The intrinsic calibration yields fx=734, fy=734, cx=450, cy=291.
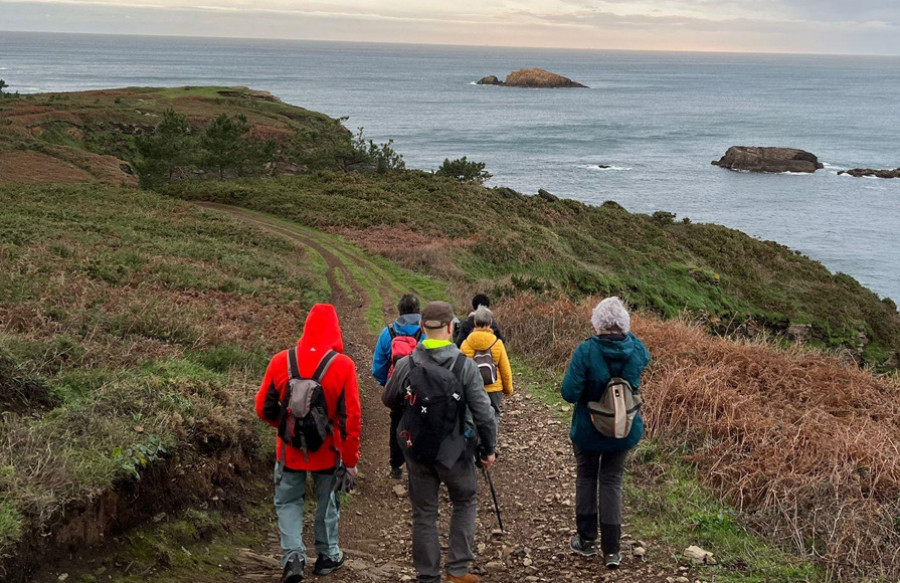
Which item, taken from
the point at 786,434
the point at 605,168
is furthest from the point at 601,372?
the point at 605,168

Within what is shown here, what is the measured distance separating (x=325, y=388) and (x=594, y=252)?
3338 cm

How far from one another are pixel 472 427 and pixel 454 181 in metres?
42.5

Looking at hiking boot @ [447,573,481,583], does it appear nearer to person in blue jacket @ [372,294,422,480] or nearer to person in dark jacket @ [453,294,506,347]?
person in blue jacket @ [372,294,422,480]

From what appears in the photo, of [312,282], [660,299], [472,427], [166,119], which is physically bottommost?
[660,299]

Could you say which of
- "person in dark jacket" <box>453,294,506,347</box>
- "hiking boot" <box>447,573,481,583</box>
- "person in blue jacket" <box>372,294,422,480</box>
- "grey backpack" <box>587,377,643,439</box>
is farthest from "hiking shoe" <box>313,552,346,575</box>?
"person in dark jacket" <box>453,294,506,347</box>

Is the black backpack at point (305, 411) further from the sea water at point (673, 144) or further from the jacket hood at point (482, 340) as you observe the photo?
the sea water at point (673, 144)

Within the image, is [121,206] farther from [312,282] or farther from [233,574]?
[233,574]

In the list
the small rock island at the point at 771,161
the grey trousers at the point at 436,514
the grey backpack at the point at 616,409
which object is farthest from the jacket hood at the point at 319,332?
the small rock island at the point at 771,161

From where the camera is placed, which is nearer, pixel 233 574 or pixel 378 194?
pixel 233 574

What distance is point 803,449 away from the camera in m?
8.36

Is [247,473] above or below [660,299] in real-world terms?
above

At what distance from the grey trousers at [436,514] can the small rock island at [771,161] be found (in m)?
88.5

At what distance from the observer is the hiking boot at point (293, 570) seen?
18.8ft

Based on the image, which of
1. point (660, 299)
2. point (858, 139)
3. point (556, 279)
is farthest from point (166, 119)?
point (858, 139)
